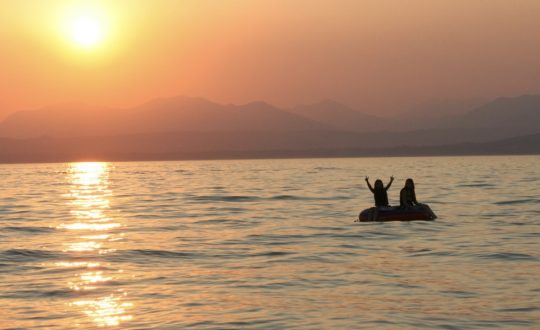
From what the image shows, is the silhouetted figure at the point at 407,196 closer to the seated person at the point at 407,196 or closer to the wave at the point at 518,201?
the seated person at the point at 407,196

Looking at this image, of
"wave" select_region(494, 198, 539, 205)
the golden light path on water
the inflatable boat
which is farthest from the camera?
"wave" select_region(494, 198, 539, 205)

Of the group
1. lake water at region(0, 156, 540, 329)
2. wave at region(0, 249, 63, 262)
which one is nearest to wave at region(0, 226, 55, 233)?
lake water at region(0, 156, 540, 329)

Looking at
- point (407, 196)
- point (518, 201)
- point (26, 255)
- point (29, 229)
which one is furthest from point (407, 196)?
point (518, 201)

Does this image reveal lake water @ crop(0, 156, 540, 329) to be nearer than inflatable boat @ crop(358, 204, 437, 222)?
Yes

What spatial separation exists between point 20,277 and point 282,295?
7.69 meters

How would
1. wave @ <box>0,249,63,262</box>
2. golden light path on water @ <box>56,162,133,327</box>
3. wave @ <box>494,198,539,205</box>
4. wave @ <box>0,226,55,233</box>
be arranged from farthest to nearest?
wave @ <box>494,198,539,205</box>
wave @ <box>0,226,55,233</box>
wave @ <box>0,249,63,262</box>
golden light path on water @ <box>56,162,133,327</box>

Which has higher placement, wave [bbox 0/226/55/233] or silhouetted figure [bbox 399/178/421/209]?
silhouetted figure [bbox 399/178/421/209]

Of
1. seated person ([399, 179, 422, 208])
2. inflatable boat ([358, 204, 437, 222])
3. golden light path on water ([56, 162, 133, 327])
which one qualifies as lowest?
golden light path on water ([56, 162, 133, 327])

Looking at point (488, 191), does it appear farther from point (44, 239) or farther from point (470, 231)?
point (44, 239)

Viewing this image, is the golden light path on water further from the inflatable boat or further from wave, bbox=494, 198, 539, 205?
wave, bbox=494, 198, 539, 205

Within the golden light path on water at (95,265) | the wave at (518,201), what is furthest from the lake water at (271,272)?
the wave at (518,201)

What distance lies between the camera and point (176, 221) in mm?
41938

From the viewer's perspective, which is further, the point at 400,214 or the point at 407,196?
the point at 407,196

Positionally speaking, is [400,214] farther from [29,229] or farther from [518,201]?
[518,201]
